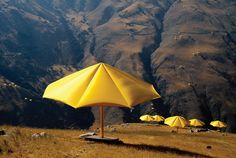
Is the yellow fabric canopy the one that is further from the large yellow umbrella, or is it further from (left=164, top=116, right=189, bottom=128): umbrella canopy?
(left=164, top=116, right=189, bottom=128): umbrella canopy

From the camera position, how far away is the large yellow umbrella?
1919cm

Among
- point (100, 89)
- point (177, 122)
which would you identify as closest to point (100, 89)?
point (100, 89)

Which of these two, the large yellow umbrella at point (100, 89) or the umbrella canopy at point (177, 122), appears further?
the umbrella canopy at point (177, 122)

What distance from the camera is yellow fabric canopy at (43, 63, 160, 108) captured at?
63.0 ft

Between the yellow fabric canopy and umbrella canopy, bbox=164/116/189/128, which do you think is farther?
umbrella canopy, bbox=164/116/189/128

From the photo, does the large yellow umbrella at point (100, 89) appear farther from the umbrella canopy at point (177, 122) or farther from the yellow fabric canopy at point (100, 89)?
the umbrella canopy at point (177, 122)

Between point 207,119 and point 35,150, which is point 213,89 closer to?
point 207,119

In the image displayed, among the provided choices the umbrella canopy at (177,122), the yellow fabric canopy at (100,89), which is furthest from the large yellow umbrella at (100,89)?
the umbrella canopy at (177,122)

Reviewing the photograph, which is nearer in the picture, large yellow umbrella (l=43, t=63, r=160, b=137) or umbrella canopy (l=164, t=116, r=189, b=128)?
large yellow umbrella (l=43, t=63, r=160, b=137)

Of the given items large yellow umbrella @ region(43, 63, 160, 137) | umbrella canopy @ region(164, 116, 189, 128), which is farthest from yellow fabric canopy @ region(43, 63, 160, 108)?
umbrella canopy @ region(164, 116, 189, 128)

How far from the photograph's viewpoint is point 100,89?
19812 millimetres

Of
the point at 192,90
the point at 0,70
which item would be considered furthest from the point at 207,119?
the point at 0,70

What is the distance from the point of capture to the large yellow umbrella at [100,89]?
19.2 meters

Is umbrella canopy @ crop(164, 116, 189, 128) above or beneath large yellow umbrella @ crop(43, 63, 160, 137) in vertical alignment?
beneath
